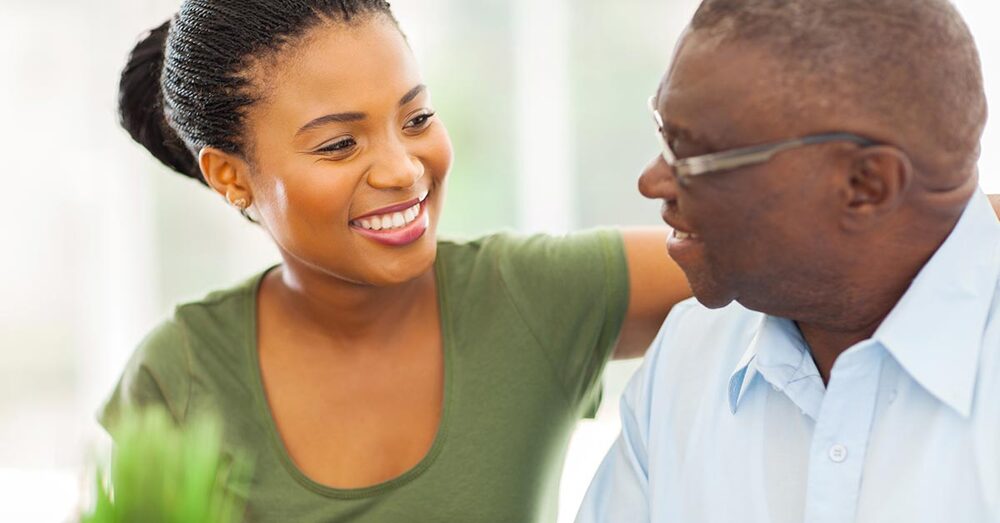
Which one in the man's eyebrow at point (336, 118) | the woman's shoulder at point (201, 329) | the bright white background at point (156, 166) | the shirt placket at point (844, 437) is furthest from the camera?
the bright white background at point (156, 166)

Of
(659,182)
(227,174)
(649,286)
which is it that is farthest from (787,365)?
(227,174)

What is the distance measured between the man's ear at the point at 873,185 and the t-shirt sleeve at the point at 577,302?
28.2 inches

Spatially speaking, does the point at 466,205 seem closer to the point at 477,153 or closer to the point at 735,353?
the point at 477,153

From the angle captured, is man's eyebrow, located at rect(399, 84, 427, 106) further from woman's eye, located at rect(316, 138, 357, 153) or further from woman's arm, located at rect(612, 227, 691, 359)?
woman's arm, located at rect(612, 227, 691, 359)

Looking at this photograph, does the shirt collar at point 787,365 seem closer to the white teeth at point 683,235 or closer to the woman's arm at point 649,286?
the white teeth at point 683,235

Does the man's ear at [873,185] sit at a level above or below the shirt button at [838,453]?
above

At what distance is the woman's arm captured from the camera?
1.84m

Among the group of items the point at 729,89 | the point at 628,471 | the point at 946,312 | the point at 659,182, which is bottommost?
the point at 628,471

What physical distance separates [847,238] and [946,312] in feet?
0.44

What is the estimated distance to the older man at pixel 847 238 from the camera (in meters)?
1.14

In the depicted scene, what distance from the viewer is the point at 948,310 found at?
4.02ft

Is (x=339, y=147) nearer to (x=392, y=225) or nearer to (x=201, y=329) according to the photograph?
(x=392, y=225)

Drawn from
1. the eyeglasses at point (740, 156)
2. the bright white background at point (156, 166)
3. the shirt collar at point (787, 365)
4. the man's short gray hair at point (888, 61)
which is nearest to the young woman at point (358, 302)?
the shirt collar at point (787, 365)

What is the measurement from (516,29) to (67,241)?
2.01m
